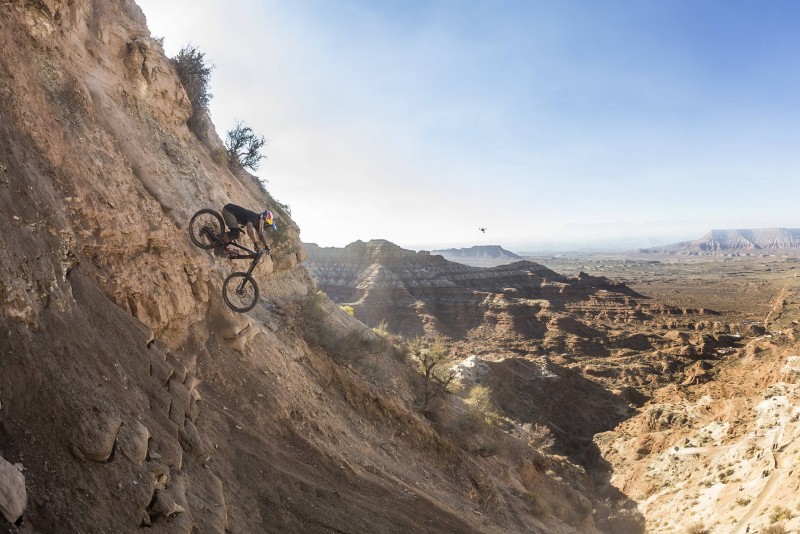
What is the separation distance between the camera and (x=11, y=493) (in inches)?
126

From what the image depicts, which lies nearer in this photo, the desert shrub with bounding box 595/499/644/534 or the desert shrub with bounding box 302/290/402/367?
the desert shrub with bounding box 302/290/402/367

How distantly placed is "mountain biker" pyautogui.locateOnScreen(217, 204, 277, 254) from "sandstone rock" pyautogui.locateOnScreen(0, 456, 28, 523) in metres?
5.75

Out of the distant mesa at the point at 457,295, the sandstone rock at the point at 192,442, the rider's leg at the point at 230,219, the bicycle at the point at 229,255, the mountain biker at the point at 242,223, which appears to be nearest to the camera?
the sandstone rock at the point at 192,442

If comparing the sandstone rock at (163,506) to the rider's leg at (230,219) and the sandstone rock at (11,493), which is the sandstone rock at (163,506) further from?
the rider's leg at (230,219)

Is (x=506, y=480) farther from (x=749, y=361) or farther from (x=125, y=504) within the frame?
(x=749, y=361)

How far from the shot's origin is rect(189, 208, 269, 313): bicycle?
30.4 feet

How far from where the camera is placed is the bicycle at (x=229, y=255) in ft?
30.4

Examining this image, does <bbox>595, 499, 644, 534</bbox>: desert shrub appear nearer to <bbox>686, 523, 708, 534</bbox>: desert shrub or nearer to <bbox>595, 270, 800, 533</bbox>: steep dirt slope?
<bbox>595, 270, 800, 533</bbox>: steep dirt slope

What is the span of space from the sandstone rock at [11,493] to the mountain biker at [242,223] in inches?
227

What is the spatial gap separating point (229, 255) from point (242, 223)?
0.76 meters

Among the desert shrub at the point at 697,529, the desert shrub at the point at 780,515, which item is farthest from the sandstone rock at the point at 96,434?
the desert shrub at the point at 697,529

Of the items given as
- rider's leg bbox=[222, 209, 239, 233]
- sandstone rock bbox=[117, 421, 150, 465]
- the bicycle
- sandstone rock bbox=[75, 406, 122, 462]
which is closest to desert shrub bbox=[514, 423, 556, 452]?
the bicycle

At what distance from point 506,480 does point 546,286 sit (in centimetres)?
6467

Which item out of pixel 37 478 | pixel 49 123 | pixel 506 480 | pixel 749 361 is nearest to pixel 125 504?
pixel 37 478
